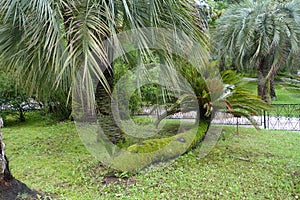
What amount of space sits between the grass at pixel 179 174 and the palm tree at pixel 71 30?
48.3 inches

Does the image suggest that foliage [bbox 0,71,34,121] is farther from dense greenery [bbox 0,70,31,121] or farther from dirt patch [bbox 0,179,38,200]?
dirt patch [bbox 0,179,38,200]

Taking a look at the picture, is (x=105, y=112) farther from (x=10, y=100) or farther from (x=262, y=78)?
(x=262, y=78)

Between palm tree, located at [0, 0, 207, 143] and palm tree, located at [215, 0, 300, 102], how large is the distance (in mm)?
7316

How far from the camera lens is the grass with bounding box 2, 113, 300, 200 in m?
3.06

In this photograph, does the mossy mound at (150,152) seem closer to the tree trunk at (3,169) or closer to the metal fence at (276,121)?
the tree trunk at (3,169)

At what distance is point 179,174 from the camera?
11.7 ft

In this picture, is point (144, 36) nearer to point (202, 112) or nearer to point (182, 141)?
point (182, 141)

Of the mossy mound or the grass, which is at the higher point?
the mossy mound

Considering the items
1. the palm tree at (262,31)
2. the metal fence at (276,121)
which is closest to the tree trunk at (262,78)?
the palm tree at (262,31)

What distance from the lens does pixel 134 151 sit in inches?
148

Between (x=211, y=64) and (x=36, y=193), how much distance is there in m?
3.93

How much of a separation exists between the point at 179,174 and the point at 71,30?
87.9 inches

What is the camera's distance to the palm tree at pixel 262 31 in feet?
31.8

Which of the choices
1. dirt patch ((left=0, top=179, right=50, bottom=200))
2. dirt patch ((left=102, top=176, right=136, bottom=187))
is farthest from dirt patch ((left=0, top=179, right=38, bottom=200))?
dirt patch ((left=102, top=176, right=136, bottom=187))
